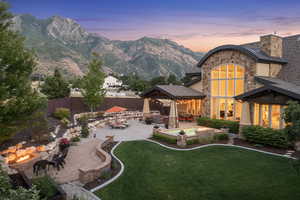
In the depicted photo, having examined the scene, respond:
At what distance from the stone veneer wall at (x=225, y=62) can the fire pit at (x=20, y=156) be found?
1652 centimetres

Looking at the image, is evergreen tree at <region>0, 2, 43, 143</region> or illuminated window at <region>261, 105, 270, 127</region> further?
illuminated window at <region>261, 105, 270, 127</region>

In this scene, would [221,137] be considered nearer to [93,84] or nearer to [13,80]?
[13,80]

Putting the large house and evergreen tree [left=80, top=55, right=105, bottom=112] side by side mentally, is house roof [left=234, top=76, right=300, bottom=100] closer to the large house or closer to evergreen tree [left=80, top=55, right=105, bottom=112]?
the large house

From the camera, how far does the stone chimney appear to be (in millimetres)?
18109

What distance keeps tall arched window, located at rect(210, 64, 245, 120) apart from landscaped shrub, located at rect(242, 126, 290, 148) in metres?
5.16

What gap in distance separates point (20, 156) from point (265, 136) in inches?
551

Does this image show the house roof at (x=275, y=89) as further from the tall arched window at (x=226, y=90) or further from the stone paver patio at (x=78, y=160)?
the stone paver patio at (x=78, y=160)

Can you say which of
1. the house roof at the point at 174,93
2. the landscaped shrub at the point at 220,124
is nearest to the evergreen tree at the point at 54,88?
the house roof at the point at 174,93

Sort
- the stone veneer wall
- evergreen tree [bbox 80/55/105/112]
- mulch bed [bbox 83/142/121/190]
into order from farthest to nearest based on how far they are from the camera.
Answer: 1. evergreen tree [bbox 80/55/105/112]
2. the stone veneer wall
3. mulch bed [bbox 83/142/121/190]

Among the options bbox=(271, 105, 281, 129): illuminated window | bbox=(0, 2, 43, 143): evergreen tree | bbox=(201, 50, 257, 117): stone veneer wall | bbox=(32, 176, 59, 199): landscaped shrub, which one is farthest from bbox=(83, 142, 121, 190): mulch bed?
bbox=(201, 50, 257, 117): stone veneer wall

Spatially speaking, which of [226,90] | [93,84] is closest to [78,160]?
[93,84]

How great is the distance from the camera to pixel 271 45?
1811cm

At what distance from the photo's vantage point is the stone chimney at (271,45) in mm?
18109

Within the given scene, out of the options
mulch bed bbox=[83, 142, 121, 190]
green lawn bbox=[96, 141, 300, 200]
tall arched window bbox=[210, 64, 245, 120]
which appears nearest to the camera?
green lawn bbox=[96, 141, 300, 200]
